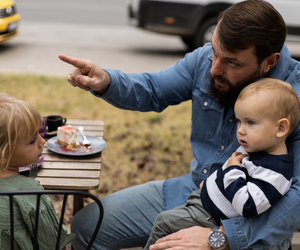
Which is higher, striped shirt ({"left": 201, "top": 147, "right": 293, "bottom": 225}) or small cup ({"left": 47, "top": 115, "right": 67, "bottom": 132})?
striped shirt ({"left": 201, "top": 147, "right": 293, "bottom": 225})

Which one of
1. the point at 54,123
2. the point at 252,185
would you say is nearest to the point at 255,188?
the point at 252,185

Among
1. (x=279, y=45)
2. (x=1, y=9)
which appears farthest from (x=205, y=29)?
(x=279, y=45)

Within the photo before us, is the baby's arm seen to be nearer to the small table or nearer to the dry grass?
the small table

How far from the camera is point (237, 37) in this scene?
5.91 ft

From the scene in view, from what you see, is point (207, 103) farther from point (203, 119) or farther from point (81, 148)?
point (81, 148)

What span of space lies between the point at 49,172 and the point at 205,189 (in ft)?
2.75

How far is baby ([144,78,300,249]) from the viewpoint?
1.61 metres

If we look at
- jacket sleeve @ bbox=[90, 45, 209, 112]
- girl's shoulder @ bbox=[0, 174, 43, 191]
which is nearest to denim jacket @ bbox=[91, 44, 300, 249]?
jacket sleeve @ bbox=[90, 45, 209, 112]

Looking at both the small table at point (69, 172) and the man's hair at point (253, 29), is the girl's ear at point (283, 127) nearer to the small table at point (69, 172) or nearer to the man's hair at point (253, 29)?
the man's hair at point (253, 29)

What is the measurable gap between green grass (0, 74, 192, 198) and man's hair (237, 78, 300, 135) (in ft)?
7.33

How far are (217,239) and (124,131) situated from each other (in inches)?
126

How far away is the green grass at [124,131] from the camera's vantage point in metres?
3.95

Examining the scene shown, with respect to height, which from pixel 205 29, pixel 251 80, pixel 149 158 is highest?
pixel 251 80

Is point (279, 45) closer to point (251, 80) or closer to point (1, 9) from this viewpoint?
point (251, 80)
